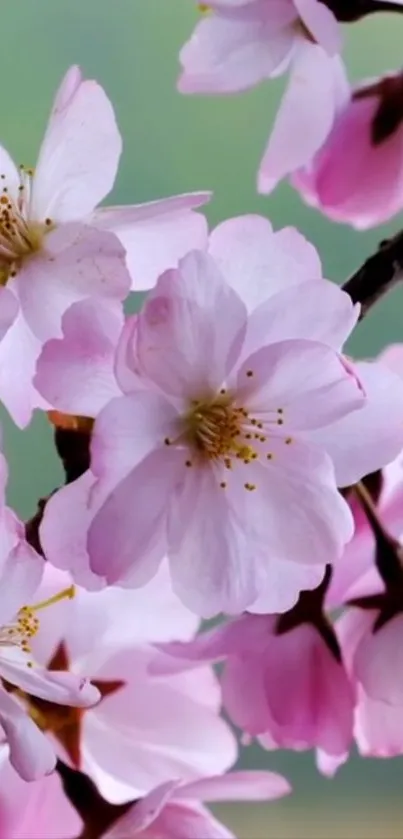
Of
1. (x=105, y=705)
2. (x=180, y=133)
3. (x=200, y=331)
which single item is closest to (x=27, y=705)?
(x=105, y=705)

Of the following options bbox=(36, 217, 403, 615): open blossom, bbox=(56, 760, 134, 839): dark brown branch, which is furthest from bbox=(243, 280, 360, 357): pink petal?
bbox=(56, 760, 134, 839): dark brown branch

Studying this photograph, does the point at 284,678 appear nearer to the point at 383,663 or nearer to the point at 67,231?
the point at 383,663

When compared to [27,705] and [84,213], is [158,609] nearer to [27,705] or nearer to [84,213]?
[27,705]

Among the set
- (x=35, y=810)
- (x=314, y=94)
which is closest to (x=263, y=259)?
(x=314, y=94)

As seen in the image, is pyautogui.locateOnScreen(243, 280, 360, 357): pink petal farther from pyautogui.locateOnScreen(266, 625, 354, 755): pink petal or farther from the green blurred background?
the green blurred background

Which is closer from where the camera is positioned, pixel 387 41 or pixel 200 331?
pixel 200 331

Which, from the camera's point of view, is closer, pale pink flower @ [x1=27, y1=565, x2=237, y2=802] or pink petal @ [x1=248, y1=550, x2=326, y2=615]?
pink petal @ [x1=248, y1=550, x2=326, y2=615]

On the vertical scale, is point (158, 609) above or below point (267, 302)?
below
